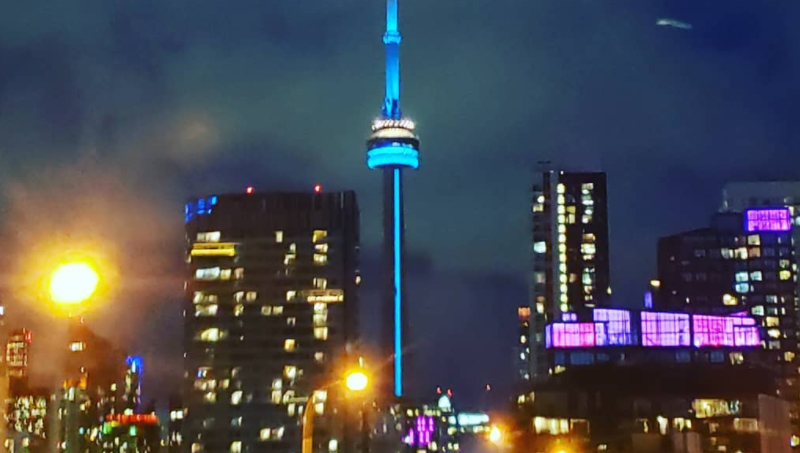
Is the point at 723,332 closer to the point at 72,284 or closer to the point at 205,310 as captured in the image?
the point at 205,310

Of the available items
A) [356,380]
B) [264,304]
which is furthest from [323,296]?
[356,380]

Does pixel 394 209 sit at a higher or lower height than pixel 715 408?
higher

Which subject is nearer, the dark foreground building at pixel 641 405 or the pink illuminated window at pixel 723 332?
the dark foreground building at pixel 641 405

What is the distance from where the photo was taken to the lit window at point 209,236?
124750mm

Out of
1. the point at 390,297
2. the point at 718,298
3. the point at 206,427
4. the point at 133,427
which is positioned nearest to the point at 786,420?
the point at 133,427

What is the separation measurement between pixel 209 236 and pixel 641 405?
62109 millimetres

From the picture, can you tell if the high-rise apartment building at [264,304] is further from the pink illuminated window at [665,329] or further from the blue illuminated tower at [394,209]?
the pink illuminated window at [665,329]

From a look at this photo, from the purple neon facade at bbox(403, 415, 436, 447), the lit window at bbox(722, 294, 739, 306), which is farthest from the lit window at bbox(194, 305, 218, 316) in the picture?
the lit window at bbox(722, 294, 739, 306)

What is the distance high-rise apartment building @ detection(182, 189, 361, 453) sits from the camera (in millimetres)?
117250

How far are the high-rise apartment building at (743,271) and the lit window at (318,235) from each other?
134ft

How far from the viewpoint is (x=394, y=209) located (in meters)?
154

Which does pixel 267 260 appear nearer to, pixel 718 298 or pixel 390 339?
pixel 390 339

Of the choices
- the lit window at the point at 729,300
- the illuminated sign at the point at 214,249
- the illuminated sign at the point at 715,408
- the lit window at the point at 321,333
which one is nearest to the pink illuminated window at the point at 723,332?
the illuminated sign at the point at 715,408

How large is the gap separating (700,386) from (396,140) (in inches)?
3073
